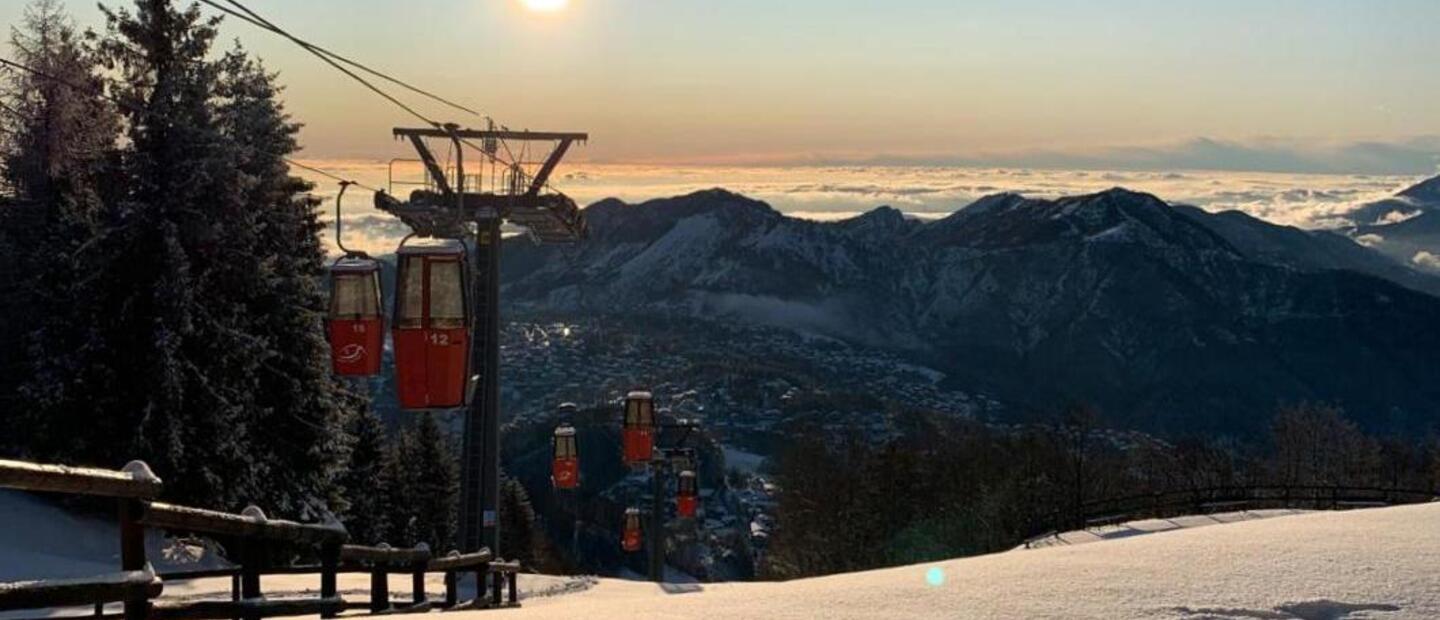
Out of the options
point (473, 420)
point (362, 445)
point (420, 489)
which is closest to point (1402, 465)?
point (420, 489)

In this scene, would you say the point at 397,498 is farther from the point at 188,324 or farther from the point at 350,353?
the point at 350,353

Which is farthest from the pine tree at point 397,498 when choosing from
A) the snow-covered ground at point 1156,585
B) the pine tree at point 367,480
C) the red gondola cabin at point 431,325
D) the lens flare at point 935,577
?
the snow-covered ground at point 1156,585

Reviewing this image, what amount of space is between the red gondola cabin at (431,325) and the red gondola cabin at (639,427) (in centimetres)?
1724

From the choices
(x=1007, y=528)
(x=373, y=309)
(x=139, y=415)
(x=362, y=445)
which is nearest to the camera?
(x=373, y=309)

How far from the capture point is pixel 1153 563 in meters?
9.55

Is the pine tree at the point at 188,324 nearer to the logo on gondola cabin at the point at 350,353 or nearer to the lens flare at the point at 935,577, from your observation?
the logo on gondola cabin at the point at 350,353

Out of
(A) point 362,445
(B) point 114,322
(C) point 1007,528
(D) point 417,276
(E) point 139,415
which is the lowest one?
(C) point 1007,528

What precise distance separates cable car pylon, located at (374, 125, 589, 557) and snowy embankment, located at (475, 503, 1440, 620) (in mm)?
12095

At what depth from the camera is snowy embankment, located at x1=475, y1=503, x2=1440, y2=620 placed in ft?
26.6

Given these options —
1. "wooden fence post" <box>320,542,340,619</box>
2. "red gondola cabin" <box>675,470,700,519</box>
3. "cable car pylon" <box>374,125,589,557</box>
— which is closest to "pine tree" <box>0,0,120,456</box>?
"cable car pylon" <box>374,125,589,557</box>

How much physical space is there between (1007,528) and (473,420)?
4205 centimetres

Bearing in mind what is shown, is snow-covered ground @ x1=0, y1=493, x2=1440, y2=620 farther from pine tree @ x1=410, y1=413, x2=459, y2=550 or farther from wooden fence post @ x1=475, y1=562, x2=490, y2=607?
pine tree @ x1=410, y1=413, x2=459, y2=550

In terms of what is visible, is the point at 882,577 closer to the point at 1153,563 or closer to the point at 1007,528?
the point at 1153,563

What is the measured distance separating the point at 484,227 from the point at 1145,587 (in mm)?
17123
